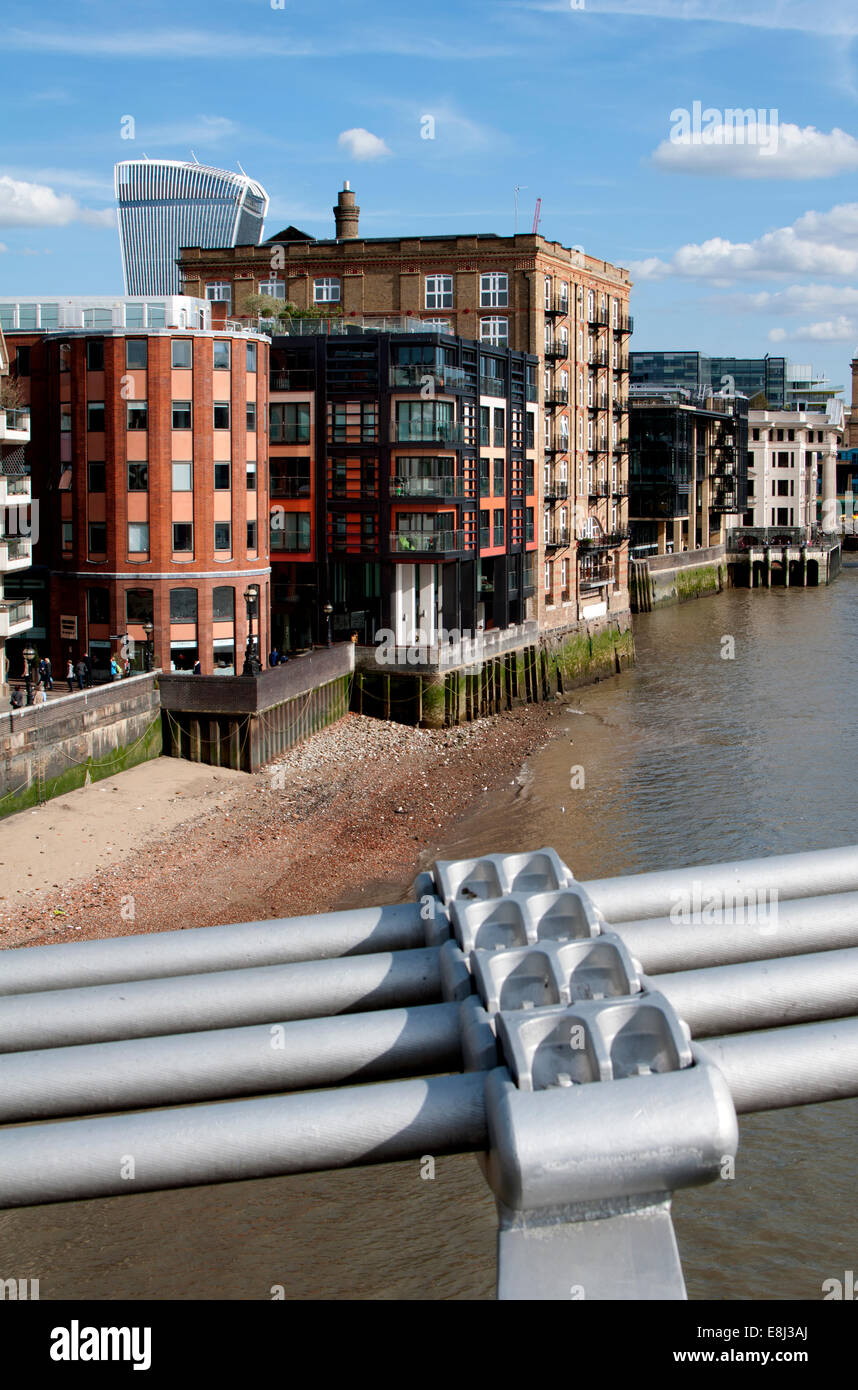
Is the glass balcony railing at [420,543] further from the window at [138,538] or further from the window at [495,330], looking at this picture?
the window at [495,330]

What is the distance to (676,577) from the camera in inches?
3969

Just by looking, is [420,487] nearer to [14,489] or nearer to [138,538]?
[138,538]

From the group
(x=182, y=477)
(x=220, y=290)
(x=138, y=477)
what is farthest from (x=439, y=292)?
→ (x=138, y=477)

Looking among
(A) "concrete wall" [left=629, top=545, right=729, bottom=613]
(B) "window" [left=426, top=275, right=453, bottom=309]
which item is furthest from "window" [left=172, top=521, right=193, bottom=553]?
(A) "concrete wall" [left=629, top=545, right=729, bottom=613]

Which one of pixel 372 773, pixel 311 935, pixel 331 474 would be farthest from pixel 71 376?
pixel 311 935

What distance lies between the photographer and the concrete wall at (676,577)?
94.1 meters

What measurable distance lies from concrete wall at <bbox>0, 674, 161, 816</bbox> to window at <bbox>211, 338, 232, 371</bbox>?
34.3 feet

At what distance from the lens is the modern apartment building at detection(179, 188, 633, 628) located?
63594mm

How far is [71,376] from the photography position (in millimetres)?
42562

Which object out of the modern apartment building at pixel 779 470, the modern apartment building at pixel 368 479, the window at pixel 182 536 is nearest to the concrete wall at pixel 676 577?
the modern apartment building at pixel 779 470

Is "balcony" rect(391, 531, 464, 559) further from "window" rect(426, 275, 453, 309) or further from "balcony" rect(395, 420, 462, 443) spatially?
"window" rect(426, 275, 453, 309)

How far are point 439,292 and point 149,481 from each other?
27.3 m

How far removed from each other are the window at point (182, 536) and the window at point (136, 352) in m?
4.83
